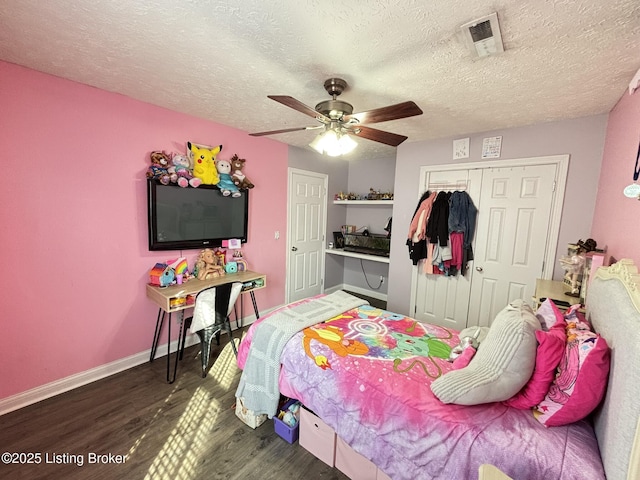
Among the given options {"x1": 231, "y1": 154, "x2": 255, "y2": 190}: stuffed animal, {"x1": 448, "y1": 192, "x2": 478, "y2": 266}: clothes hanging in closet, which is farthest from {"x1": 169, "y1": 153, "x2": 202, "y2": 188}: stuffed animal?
{"x1": 448, "y1": 192, "x2": 478, "y2": 266}: clothes hanging in closet

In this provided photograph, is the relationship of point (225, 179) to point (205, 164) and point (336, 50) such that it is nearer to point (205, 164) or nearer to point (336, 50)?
point (205, 164)

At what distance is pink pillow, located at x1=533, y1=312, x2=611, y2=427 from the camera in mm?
1002

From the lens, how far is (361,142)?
11.1ft

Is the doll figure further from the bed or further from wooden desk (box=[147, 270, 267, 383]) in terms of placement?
the bed

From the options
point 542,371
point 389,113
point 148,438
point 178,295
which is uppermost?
point 389,113

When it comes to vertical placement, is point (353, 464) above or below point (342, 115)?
below

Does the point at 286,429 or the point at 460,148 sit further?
the point at 460,148

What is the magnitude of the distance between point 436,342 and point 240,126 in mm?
2746

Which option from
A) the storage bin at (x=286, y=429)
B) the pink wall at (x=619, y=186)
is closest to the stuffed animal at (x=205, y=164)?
the storage bin at (x=286, y=429)

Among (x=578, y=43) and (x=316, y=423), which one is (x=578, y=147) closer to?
(x=578, y=43)

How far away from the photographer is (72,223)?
209cm

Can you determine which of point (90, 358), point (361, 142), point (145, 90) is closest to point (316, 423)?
point (90, 358)

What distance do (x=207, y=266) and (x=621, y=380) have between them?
287 cm

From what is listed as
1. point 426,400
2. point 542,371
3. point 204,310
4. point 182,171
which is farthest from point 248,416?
point 182,171
